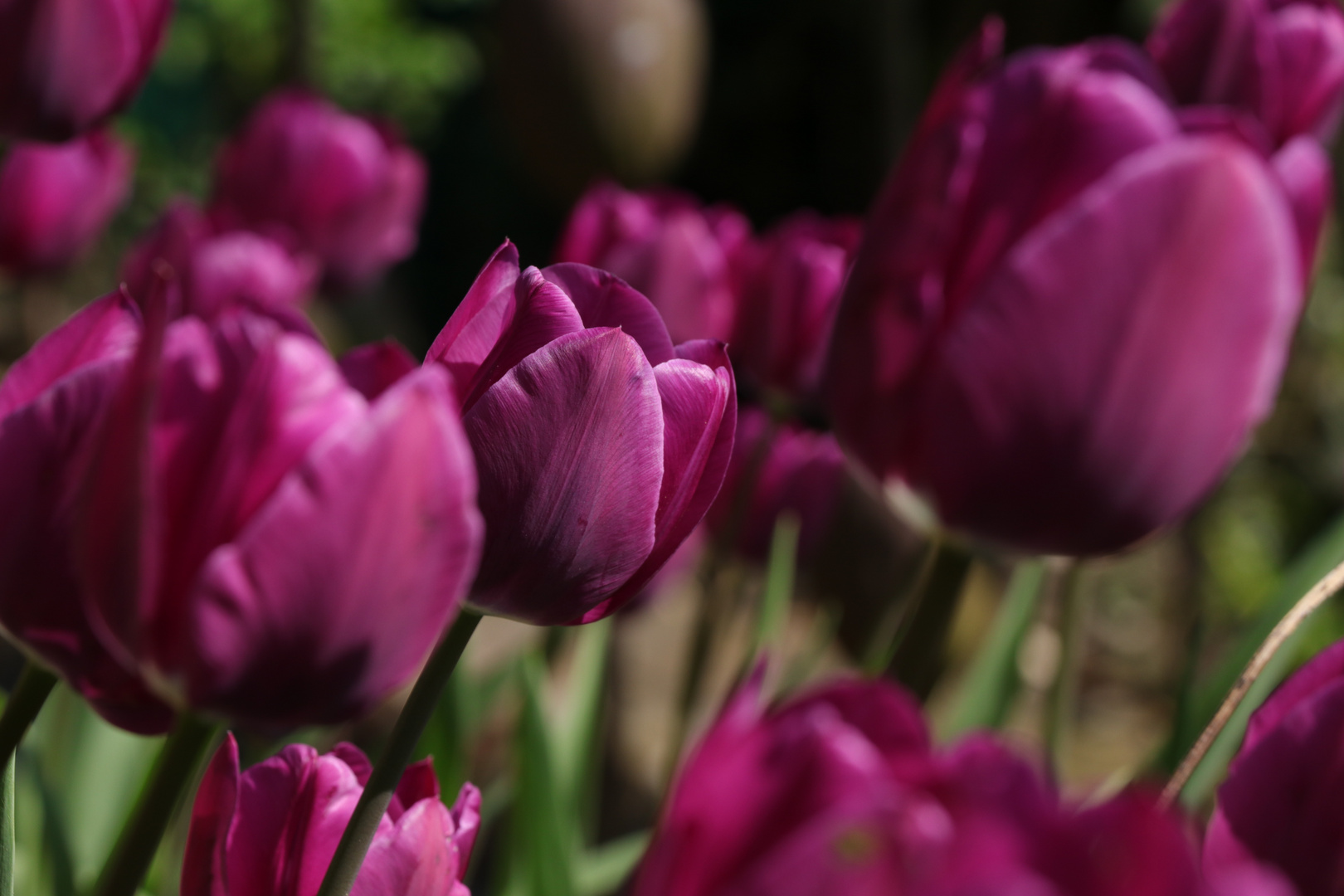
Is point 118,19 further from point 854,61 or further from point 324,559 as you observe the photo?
point 854,61

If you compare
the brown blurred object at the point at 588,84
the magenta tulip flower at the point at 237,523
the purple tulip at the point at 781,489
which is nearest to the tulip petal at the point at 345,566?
the magenta tulip flower at the point at 237,523

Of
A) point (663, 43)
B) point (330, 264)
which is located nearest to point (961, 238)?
point (330, 264)

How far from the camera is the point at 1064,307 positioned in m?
0.26

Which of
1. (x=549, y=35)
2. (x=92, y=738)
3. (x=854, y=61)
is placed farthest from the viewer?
(x=854, y=61)

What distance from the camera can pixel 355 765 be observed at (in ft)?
0.91

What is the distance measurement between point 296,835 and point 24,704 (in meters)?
0.05

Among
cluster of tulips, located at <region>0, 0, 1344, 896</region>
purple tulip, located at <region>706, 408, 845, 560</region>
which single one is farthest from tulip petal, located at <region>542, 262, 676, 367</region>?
purple tulip, located at <region>706, 408, 845, 560</region>

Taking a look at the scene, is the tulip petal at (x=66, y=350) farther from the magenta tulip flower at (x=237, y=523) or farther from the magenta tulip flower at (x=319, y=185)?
the magenta tulip flower at (x=319, y=185)

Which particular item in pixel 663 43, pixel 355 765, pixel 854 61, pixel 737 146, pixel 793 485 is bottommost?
pixel 737 146

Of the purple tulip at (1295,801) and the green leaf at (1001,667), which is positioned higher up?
the purple tulip at (1295,801)

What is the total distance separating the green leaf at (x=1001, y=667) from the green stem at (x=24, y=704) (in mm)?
520

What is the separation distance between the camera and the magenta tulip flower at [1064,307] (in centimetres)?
25

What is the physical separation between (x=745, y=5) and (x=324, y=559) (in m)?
3.76

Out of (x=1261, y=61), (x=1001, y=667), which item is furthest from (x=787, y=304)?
(x=1261, y=61)
